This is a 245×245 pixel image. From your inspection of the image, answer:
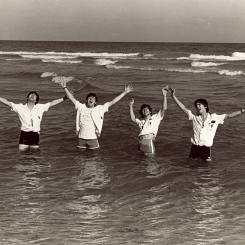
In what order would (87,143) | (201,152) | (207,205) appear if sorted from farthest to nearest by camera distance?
(87,143) < (201,152) < (207,205)

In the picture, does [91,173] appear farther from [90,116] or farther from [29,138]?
[29,138]

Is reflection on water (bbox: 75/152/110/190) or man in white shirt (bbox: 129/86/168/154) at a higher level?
man in white shirt (bbox: 129/86/168/154)

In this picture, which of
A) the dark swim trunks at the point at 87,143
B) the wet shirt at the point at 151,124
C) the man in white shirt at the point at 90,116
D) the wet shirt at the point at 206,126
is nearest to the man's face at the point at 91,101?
the man in white shirt at the point at 90,116

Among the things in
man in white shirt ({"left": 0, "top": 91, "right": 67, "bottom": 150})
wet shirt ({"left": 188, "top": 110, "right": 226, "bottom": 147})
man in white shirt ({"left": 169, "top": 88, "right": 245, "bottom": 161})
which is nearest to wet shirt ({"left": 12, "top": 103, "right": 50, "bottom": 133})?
man in white shirt ({"left": 0, "top": 91, "right": 67, "bottom": 150})

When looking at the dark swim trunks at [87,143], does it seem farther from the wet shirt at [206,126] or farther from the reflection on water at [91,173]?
the wet shirt at [206,126]

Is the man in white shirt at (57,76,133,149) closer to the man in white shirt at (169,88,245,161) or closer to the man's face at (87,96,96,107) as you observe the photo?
the man's face at (87,96,96,107)

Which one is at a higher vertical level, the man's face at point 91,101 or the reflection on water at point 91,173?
the man's face at point 91,101

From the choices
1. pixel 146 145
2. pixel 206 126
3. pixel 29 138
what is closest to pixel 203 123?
pixel 206 126

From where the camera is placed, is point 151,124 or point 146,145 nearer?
point 151,124

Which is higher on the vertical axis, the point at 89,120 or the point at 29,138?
the point at 89,120

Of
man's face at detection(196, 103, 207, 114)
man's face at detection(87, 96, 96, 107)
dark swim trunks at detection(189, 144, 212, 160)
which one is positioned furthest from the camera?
man's face at detection(87, 96, 96, 107)

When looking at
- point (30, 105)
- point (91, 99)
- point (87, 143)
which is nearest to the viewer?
point (91, 99)

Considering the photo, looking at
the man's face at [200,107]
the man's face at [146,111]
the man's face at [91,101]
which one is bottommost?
the man's face at [146,111]

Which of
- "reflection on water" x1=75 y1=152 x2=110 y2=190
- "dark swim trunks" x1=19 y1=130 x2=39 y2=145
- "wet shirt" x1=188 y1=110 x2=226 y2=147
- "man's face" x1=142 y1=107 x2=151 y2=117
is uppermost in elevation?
"man's face" x1=142 y1=107 x2=151 y2=117
